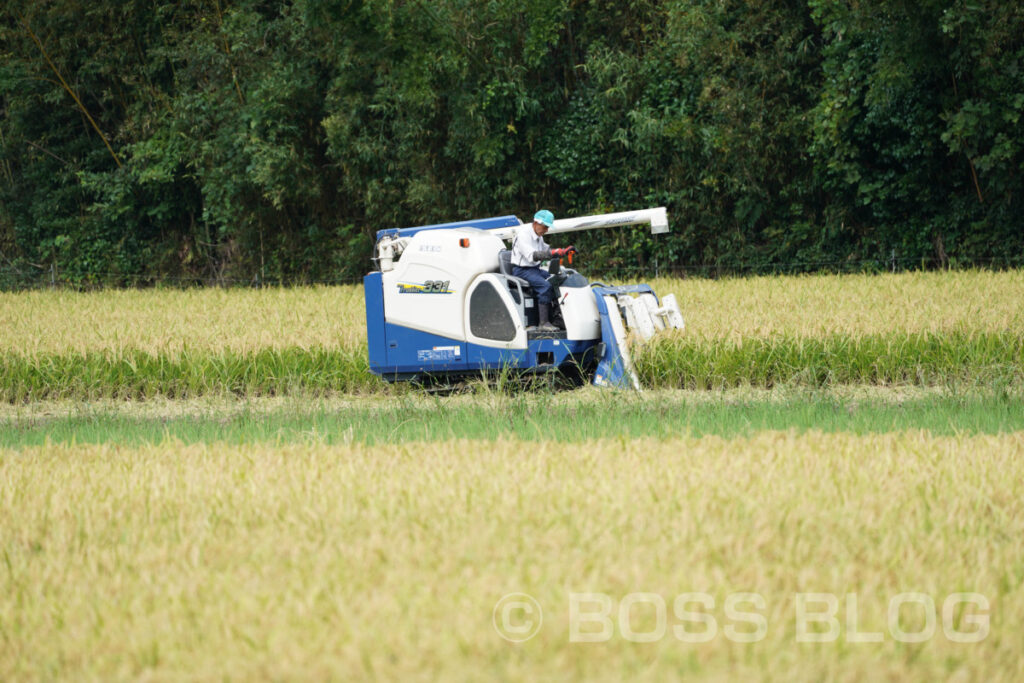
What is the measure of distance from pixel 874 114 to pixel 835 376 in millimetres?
12304

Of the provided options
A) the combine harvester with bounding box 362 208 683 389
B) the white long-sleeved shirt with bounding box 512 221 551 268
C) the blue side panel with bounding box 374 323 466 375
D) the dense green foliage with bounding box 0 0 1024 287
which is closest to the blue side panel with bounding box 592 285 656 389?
the combine harvester with bounding box 362 208 683 389

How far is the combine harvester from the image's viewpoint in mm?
8523

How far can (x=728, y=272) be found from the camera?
925 inches

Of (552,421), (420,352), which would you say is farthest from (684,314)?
(552,421)

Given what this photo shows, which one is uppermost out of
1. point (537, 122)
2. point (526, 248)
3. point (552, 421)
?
point (537, 122)

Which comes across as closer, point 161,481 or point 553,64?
point 161,481

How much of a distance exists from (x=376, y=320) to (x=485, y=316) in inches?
41.7

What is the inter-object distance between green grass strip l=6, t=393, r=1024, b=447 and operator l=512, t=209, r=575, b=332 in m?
0.97

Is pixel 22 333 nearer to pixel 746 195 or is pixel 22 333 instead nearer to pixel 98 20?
pixel 746 195

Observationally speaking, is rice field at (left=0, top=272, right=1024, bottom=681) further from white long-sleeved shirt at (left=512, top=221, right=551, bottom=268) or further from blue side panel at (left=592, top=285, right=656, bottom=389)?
white long-sleeved shirt at (left=512, top=221, right=551, bottom=268)

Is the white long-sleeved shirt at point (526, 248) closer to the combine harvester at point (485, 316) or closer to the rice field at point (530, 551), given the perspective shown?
the combine harvester at point (485, 316)

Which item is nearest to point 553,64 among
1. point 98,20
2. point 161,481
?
point 98,20

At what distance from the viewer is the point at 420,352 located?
8805mm

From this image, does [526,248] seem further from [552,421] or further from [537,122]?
[537,122]
